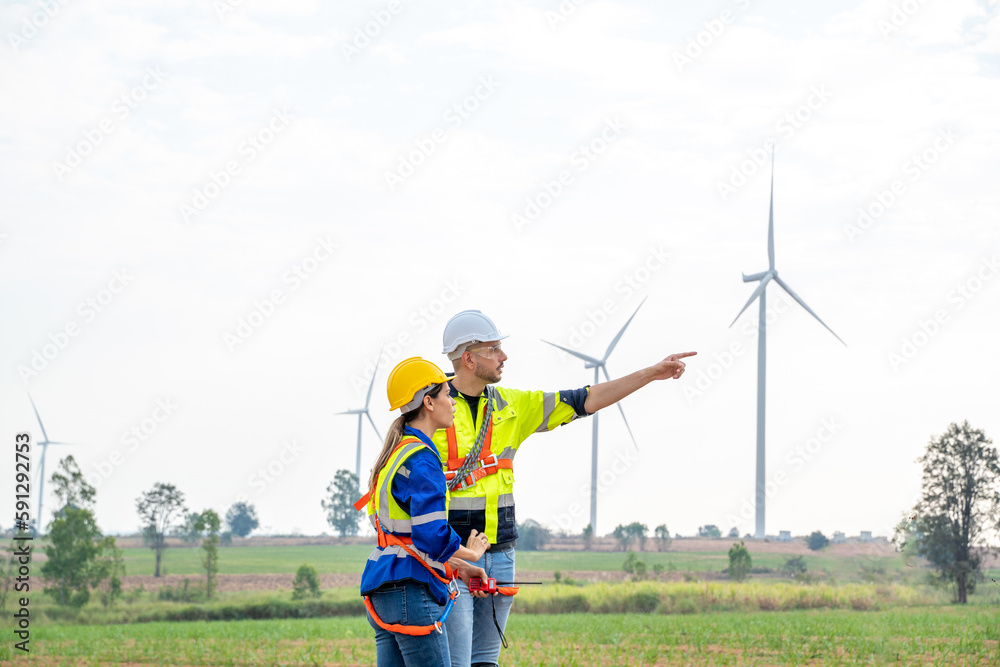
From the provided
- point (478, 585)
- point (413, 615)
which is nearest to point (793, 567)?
point (478, 585)

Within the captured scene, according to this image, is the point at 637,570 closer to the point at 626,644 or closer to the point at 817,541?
the point at 817,541

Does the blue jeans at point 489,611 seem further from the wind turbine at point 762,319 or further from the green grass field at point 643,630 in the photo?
the wind turbine at point 762,319

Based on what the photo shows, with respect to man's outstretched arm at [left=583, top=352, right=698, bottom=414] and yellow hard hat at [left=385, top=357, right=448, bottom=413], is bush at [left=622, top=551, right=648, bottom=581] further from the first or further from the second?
yellow hard hat at [left=385, top=357, right=448, bottom=413]

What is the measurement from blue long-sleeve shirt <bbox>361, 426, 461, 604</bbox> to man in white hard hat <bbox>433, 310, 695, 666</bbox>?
2.43 ft

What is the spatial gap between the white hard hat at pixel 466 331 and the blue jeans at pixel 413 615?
1567 mm

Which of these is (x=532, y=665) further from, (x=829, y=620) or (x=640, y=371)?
(x=829, y=620)

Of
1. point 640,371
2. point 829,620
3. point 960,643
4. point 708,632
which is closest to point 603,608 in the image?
point 829,620

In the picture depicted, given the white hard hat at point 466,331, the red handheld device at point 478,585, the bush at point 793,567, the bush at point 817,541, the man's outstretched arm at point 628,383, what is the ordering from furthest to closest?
the bush at point 817,541 → the bush at point 793,567 → the man's outstretched arm at point 628,383 → the white hard hat at point 466,331 → the red handheld device at point 478,585

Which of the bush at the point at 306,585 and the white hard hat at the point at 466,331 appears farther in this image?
the bush at the point at 306,585

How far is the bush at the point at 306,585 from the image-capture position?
42.7 metres

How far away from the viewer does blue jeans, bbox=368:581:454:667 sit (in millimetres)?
4434

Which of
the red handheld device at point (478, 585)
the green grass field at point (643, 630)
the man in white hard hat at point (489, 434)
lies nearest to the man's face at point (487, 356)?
the man in white hard hat at point (489, 434)

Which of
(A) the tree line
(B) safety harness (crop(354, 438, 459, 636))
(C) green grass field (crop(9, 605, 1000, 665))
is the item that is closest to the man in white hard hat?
(B) safety harness (crop(354, 438, 459, 636))

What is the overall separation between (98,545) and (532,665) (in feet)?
111
